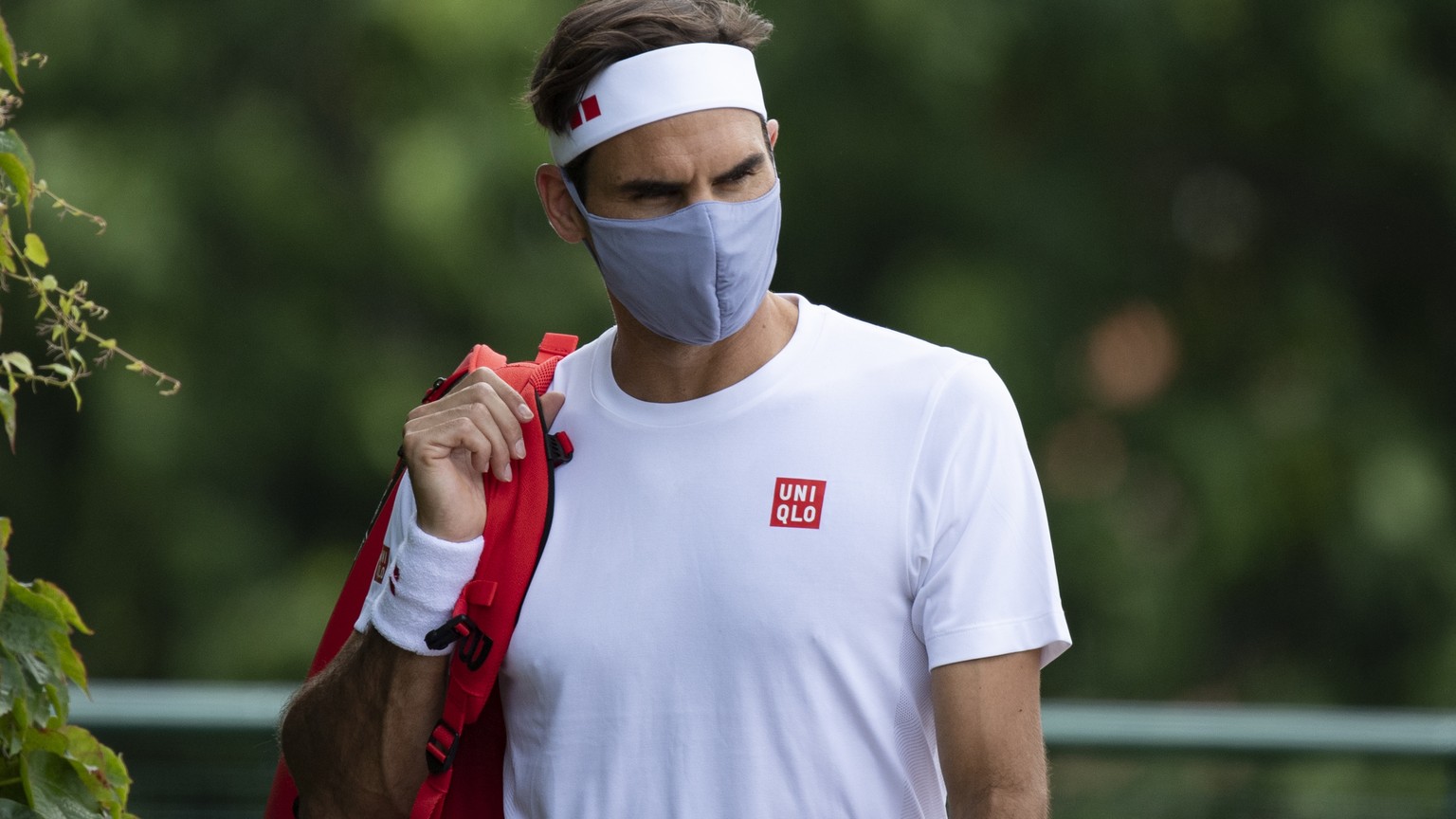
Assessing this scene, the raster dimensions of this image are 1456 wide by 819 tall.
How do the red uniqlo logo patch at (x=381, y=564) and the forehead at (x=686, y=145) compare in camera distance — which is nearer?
the forehead at (x=686, y=145)

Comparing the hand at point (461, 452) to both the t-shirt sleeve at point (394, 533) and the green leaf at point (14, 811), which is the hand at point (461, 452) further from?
the green leaf at point (14, 811)

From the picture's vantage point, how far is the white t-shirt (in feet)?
7.64

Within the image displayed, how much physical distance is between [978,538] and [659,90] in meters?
0.68

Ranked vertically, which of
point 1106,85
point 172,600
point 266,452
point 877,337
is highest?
point 1106,85

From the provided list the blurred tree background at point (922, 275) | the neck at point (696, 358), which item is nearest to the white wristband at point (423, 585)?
the neck at point (696, 358)

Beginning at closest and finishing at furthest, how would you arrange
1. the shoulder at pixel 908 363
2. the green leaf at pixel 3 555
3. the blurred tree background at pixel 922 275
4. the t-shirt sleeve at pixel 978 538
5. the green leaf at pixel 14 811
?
1. the green leaf at pixel 3 555
2. the green leaf at pixel 14 811
3. the t-shirt sleeve at pixel 978 538
4. the shoulder at pixel 908 363
5. the blurred tree background at pixel 922 275

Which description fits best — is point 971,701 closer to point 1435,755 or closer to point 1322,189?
point 1435,755

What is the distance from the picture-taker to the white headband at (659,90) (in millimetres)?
2512

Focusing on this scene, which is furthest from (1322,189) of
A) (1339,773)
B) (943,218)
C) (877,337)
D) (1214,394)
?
(877,337)

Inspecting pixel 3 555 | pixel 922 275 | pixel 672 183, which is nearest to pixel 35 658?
pixel 3 555

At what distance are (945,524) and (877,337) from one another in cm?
31

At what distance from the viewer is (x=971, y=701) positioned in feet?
7.45

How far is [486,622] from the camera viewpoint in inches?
97.7

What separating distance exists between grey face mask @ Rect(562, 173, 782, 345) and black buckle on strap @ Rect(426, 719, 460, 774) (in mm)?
557
